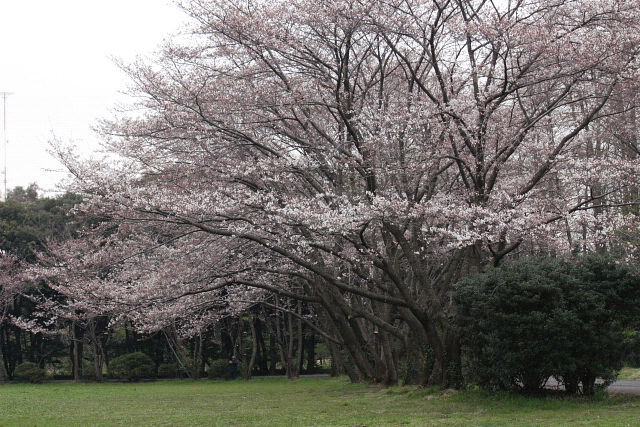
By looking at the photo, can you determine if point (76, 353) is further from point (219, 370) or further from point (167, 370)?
point (219, 370)

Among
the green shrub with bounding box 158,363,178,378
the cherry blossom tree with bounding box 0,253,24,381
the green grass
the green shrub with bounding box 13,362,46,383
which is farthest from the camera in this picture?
the green shrub with bounding box 158,363,178,378

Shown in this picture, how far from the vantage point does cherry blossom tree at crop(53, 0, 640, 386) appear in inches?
443

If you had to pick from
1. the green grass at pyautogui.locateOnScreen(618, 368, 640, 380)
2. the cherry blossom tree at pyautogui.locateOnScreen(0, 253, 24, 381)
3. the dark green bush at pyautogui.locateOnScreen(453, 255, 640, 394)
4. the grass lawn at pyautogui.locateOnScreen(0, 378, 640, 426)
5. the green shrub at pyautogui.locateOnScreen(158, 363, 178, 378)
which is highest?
the cherry blossom tree at pyautogui.locateOnScreen(0, 253, 24, 381)

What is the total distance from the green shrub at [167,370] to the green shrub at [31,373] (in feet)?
17.5

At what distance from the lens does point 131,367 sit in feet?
98.1

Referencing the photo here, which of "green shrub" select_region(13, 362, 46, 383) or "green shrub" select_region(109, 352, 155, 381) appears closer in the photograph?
"green shrub" select_region(13, 362, 46, 383)

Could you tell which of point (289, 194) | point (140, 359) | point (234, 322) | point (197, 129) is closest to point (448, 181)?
point (289, 194)

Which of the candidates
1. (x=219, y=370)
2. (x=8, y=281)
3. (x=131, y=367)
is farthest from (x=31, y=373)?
(x=219, y=370)

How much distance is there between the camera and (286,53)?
12.4 metres

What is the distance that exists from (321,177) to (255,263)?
2.38 metres

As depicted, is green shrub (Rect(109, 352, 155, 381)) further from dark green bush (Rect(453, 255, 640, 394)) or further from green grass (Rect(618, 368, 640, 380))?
dark green bush (Rect(453, 255, 640, 394))

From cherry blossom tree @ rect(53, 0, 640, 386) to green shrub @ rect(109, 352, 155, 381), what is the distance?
53.4 feet

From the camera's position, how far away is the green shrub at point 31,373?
29500 mm

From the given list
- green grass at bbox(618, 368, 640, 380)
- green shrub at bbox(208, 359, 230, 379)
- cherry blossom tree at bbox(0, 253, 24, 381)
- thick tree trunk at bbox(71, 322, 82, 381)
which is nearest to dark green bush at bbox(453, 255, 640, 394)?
green grass at bbox(618, 368, 640, 380)
